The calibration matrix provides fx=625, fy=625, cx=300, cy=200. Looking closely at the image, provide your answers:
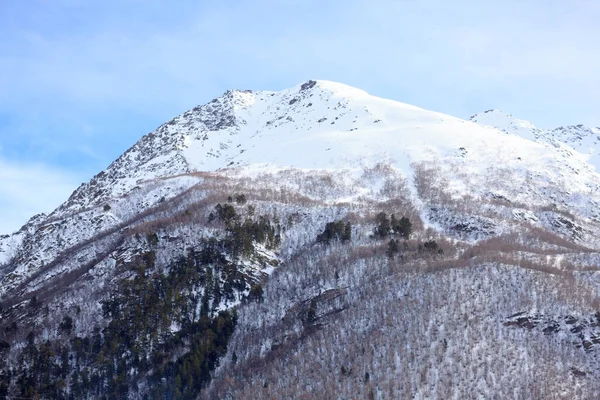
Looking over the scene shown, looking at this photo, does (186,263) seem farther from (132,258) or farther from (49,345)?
(49,345)

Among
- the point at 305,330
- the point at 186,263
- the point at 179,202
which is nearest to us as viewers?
the point at 305,330

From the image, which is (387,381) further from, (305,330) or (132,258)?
(132,258)

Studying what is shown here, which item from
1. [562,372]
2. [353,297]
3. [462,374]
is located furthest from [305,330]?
[562,372]

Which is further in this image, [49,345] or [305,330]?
[49,345]

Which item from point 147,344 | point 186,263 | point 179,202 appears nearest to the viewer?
point 147,344

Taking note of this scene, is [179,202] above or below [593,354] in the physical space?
above

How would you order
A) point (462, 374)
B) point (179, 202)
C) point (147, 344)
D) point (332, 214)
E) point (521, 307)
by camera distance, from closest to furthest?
point (462, 374), point (521, 307), point (147, 344), point (332, 214), point (179, 202)

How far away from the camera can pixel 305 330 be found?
13075 centimetres

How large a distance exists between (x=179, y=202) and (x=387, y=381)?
106 metres

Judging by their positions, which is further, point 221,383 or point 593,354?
point 221,383

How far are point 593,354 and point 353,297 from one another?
47.6 metres

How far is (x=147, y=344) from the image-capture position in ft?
458

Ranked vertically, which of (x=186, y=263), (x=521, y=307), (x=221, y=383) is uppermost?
(x=186, y=263)

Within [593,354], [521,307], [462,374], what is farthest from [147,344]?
[593,354]
